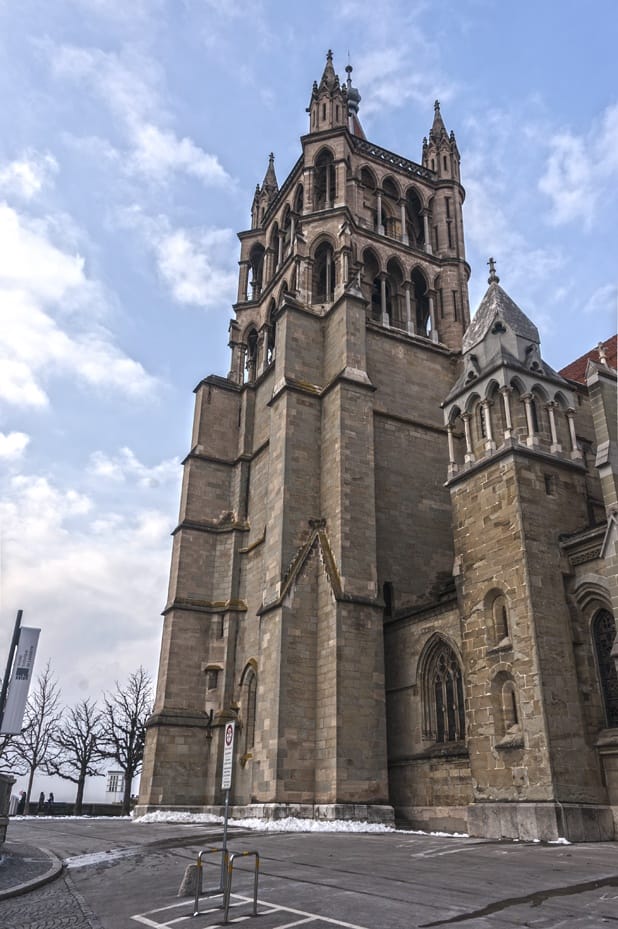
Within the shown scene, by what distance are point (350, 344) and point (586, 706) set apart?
1498 centimetres

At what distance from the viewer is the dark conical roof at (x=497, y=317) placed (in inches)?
850

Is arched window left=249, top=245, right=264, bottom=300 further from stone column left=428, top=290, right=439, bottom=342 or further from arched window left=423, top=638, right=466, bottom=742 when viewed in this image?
arched window left=423, top=638, right=466, bottom=742

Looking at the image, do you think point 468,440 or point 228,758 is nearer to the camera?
point 228,758

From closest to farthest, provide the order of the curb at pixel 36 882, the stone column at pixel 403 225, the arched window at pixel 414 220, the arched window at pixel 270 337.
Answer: the curb at pixel 36 882 → the arched window at pixel 270 337 → the stone column at pixel 403 225 → the arched window at pixel 414 220

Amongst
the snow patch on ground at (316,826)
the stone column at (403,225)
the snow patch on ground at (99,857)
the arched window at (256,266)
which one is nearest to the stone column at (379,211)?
the stone column at (403,225)

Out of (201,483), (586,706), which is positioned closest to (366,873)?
(586,706)

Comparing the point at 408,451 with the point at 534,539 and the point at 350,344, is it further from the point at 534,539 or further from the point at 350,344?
the point at 534,539

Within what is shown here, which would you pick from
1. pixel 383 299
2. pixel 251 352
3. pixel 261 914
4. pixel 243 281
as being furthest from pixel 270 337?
pixel 261 914

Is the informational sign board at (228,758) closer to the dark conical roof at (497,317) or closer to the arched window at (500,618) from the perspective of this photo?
the arched window at (500,618)

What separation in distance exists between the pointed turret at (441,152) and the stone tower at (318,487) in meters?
0.11

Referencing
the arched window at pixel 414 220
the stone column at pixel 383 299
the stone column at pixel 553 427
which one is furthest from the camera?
the arched window at pixel 414 220

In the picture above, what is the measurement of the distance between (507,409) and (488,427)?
2.28ft

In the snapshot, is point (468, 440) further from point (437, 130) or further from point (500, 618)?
point (437, 130)

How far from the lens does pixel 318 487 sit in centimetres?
2509
